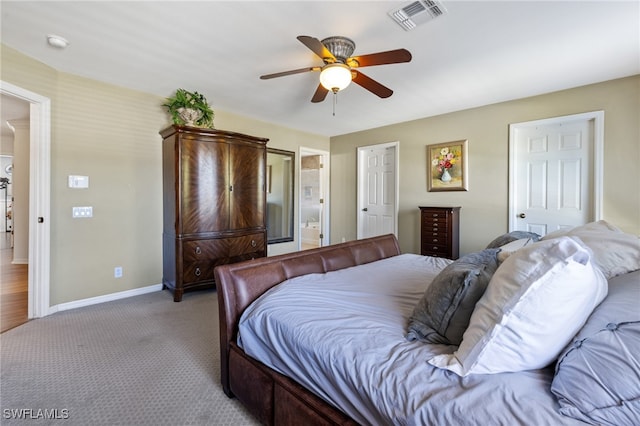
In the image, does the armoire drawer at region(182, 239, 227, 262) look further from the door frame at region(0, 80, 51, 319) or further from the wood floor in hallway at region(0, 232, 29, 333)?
the wood floor in hallway at region(0, 232, 29, 333)

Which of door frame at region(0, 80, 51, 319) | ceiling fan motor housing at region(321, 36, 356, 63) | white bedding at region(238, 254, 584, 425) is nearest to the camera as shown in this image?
white bedding at region(238, 254, 584, 425)

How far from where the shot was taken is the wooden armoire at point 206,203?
10.8ft

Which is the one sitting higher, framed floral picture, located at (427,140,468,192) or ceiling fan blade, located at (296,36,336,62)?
ceiling fan blade, located at (296,36,336,62)

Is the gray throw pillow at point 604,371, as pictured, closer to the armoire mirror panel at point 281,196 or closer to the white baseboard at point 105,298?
the white baseboard at point 105,298

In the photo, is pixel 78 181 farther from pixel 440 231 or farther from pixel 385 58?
pixel 440 231

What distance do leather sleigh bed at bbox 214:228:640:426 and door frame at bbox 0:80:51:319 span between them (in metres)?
2.48

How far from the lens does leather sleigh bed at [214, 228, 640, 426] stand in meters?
0.74

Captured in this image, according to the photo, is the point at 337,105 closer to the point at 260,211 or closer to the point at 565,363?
the point at 260,211

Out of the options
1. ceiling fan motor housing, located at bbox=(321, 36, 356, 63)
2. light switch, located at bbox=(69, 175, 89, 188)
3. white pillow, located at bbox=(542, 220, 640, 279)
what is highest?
ceiling fan motor housing, located at bbox=(321, 36, 356, 63)

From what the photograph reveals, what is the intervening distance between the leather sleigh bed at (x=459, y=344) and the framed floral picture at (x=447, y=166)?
2.73 metres

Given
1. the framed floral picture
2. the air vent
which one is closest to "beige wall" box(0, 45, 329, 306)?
the air vent

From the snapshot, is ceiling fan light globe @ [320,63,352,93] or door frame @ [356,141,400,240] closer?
ceiling fan light globe @ [320,63,352,93]

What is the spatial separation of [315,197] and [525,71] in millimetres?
4850

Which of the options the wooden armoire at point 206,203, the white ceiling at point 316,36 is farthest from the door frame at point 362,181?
the wooden armoire at point 206,203
